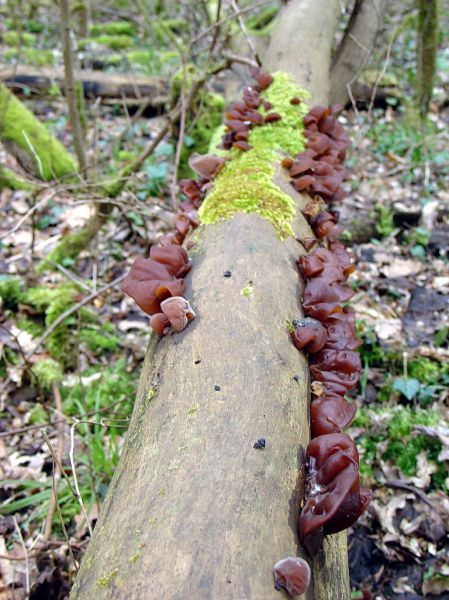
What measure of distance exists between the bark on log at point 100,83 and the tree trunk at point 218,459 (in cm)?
676

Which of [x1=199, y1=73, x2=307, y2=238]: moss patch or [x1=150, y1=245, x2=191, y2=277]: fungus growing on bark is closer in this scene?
[x1=150, y1=245, x2=191, y2=277]: fungus growing on bark

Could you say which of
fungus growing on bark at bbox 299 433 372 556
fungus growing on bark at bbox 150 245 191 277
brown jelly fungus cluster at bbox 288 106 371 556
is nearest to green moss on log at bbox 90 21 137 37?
brown jelly fungus cluster at bbox 288 106 371 556

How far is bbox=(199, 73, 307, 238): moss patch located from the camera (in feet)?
8.45

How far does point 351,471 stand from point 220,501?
384 millimetres

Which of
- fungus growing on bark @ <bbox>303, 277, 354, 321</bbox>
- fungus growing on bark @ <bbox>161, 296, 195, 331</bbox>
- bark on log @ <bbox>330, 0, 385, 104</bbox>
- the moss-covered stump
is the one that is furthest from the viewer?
the moss-covered stump

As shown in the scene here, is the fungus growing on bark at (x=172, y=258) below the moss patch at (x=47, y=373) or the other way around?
the other way around

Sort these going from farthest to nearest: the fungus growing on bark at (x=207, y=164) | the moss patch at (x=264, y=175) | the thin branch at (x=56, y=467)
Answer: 1. the fungus growing on bark at (x=207, y=164)
2. the thin branch at (x=56, y=467)
3. the moss patch at (x=264, y=175)

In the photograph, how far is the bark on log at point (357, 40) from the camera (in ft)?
15.6

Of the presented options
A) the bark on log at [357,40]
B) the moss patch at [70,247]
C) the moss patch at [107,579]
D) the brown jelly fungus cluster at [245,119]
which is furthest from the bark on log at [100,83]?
the moss patch at [107,579]

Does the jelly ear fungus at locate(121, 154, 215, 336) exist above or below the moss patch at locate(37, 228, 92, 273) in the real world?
above

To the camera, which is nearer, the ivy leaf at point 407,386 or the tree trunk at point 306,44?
the ivy leaf at point 407,386

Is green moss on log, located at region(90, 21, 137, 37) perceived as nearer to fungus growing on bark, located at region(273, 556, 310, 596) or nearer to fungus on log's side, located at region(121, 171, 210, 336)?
fungus on log's side, located at region(121, 171, 210, 336)

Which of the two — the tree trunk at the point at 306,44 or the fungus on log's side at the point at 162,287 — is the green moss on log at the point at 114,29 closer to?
the tree trunk at the point at 306,44

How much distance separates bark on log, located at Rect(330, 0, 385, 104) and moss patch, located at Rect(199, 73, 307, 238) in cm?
142
